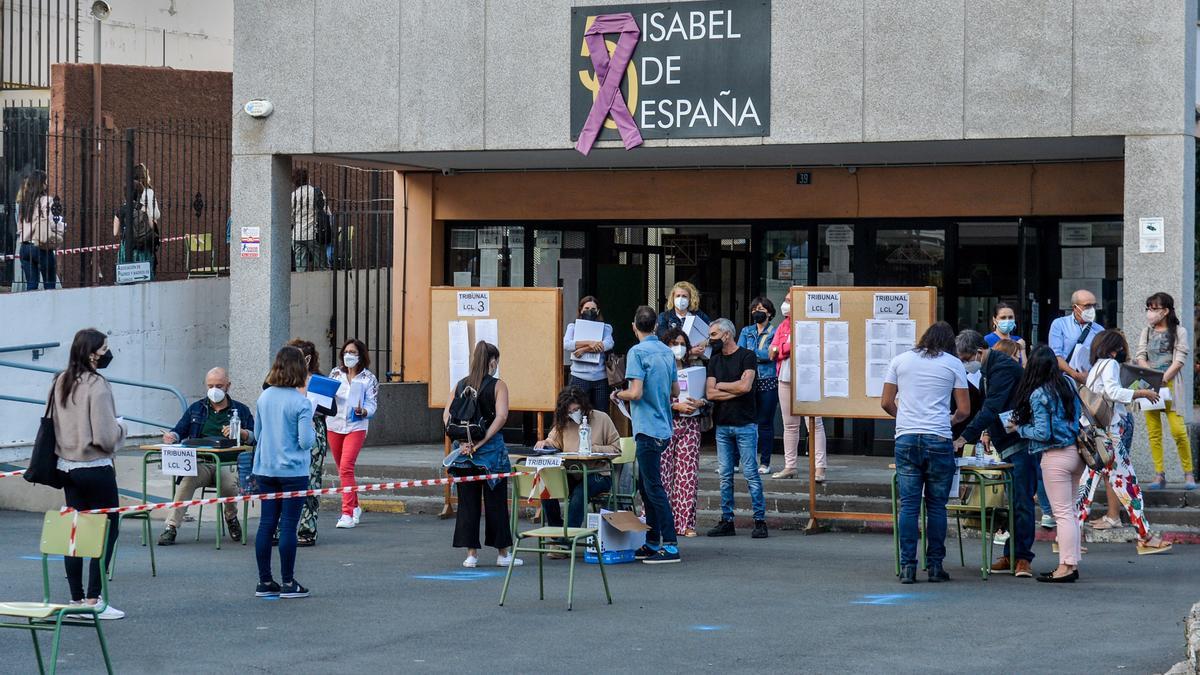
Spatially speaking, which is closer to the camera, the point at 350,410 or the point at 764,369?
the point at 350,410

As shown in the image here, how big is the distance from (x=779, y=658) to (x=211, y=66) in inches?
847

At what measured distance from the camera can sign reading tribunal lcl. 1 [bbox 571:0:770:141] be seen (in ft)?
51.6

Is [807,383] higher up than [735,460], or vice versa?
[807,383]

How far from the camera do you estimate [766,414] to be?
16734 mm

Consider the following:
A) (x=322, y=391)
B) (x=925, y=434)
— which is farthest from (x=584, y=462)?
(x=925, y=434)

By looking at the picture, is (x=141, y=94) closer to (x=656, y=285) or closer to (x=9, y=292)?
(x=9, y=292)

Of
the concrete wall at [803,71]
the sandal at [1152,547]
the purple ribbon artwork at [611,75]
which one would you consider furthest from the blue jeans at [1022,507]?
the purple ribbon artwork at [611,75]

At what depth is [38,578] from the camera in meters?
11.5

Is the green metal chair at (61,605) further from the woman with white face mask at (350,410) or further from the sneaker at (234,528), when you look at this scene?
the woman with white face mask at (350,410)

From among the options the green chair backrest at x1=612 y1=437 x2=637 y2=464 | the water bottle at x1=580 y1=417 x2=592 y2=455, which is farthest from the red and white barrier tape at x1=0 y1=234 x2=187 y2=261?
the green chair backrest at x1=612 y1=437 x2=637 y2=464

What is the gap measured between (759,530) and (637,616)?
3.98m

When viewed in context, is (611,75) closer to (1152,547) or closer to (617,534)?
(617,534)

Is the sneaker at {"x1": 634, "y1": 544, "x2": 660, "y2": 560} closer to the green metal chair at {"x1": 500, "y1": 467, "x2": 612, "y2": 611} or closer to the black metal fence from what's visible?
the green metal chair at {"x1": 500, "y1": 467, "x2": 612, "y2": 611}

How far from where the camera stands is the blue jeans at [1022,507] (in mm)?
11641
